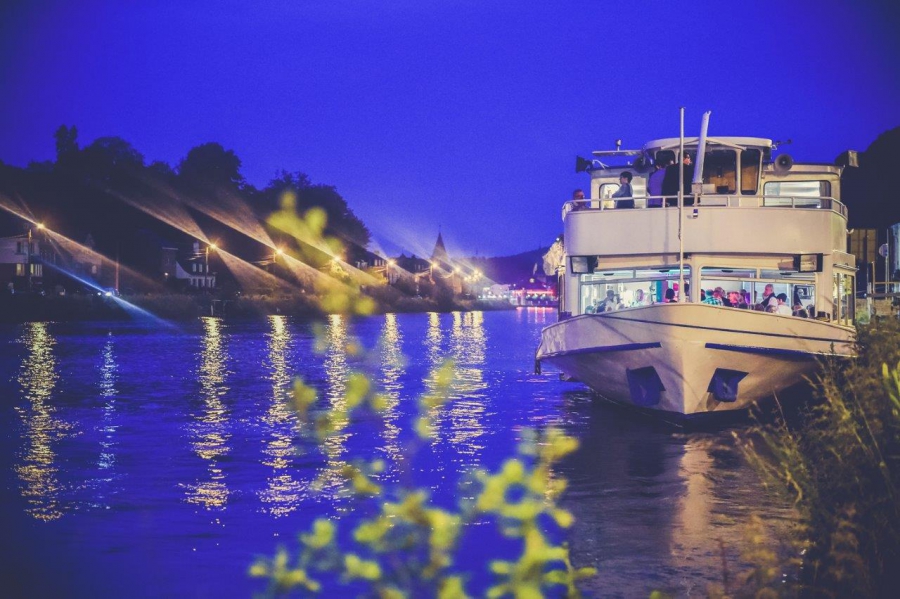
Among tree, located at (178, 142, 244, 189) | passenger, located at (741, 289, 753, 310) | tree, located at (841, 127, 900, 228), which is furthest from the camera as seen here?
tree, located at (178, 142, 244, 189)

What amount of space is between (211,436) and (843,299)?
561 inches

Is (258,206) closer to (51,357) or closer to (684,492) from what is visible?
(51,357)

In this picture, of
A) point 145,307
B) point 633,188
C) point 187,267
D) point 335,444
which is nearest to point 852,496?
point 335,444

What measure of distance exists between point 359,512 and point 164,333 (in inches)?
2445

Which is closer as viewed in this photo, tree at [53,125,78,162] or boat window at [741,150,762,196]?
boat window at [741,150,762,196]

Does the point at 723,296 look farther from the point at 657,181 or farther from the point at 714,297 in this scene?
the point at 657,181

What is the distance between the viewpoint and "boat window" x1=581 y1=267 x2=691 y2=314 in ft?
68.4

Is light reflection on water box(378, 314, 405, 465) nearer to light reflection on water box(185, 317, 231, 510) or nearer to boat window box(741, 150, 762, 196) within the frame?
light reflection on water box(185, 317, 231, 510)

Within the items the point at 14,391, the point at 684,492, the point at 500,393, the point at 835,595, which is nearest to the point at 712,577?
the point at 835,595

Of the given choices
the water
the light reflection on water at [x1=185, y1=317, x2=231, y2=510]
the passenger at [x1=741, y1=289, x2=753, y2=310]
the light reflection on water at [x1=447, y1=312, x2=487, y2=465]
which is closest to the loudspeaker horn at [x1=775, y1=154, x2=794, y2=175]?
the passenger at [x1=741, y1=289, x2=753, y2=310]

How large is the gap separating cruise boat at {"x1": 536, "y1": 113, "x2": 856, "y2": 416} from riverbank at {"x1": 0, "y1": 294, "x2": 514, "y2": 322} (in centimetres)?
5485

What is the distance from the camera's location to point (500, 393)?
3067 cm

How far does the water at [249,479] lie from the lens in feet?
35.3

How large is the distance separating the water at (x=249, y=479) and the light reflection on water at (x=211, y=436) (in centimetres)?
6
